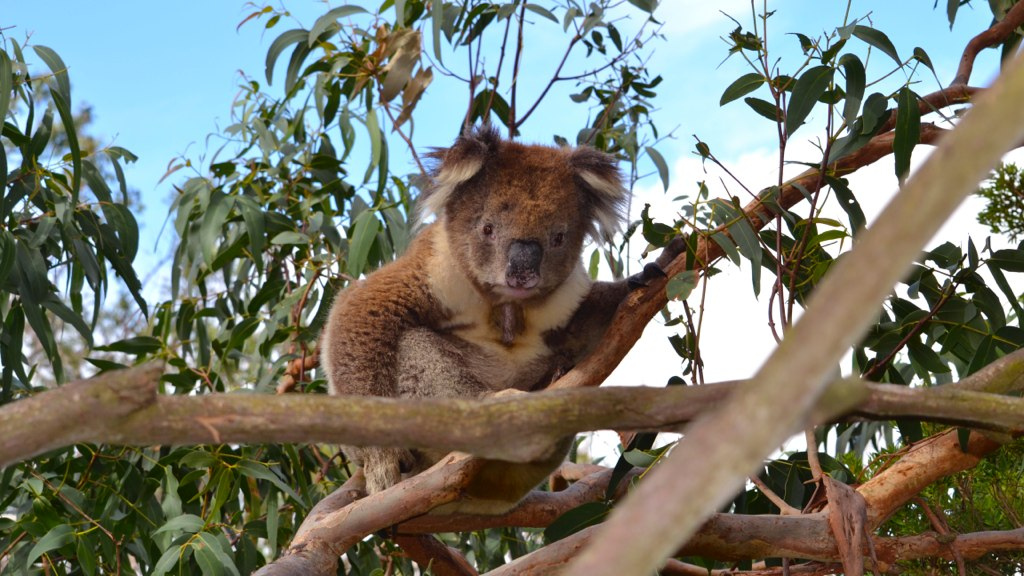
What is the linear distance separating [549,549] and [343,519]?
46 cm

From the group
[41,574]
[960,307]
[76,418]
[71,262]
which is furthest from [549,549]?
[71,262]

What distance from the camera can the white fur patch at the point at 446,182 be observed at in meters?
2.66

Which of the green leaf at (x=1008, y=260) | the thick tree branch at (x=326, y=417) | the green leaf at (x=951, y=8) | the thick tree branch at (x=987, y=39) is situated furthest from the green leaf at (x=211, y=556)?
the green leaf at (x=951, y=8)

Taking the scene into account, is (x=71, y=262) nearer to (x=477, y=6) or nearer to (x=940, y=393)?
(x=477, y=6)

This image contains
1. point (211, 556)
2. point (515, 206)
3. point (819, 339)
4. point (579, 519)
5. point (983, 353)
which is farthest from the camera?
point (515, 206)

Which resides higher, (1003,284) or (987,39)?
(987,39)

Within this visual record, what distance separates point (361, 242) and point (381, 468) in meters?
0.78

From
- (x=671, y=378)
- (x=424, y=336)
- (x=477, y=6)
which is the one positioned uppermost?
(x=477, y=6)

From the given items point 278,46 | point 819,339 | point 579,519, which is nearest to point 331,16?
point 278,46

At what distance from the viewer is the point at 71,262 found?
3.33 metres

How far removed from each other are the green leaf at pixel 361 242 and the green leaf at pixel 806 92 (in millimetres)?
1398

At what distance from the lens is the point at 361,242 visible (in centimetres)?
299

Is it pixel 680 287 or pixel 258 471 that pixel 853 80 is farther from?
pixel 258 471

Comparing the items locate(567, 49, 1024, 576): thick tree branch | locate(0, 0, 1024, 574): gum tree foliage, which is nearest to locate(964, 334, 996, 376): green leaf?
locate(0, 0, 1024, 574): gum tree foliage
